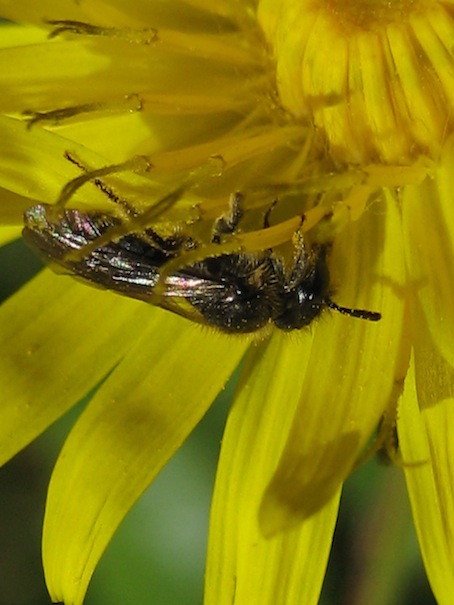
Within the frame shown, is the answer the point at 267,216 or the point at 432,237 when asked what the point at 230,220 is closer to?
the point at 267,216

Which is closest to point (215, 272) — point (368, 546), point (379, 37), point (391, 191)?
point (391, 191)

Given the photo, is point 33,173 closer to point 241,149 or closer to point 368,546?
point 241,149

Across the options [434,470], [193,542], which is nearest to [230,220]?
A: [434,470]

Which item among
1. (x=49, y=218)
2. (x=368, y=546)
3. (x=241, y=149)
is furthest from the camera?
(x=368, y=546)

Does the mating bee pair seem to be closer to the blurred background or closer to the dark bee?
the dark bee

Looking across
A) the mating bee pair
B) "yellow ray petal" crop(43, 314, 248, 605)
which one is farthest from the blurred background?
the mating bee pair

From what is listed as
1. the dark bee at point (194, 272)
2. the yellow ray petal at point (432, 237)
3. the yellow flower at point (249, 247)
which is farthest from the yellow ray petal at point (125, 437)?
the yellow ray petal at point (432, 237)

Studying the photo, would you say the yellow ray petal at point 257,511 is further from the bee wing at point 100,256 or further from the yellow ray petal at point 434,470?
the bee wing at point 100,256
